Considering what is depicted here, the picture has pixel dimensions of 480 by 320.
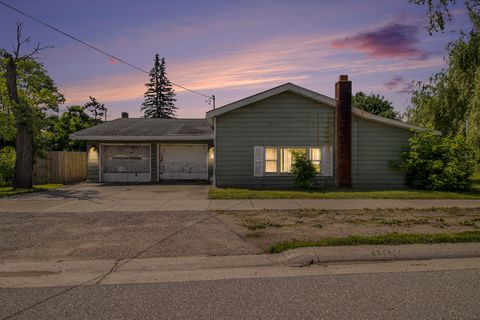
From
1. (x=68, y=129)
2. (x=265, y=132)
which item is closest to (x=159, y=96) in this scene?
(x=68, y=129)

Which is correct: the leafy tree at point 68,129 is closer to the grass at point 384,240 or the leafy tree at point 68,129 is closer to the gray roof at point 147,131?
the gray roof at point 147,131

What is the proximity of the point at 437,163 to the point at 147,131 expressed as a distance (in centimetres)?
1527

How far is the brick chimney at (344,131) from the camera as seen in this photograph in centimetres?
1550

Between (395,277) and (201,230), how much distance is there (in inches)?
165

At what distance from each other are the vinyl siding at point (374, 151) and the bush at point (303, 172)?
244cm

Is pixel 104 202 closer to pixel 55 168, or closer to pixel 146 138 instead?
pixel 146 138

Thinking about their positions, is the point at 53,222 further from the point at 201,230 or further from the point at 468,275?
the point at 468,275

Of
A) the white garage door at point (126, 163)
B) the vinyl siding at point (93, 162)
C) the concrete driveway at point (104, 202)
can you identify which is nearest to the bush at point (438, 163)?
the concrete driveway at point (104, 202)

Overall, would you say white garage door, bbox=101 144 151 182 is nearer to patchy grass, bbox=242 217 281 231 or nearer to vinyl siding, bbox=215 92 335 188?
vinyl siding, bbox=215 92 335 188

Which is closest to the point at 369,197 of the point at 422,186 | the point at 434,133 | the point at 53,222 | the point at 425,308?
the point at 422,186

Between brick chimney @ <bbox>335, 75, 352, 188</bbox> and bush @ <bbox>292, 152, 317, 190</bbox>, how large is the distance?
1.53 meters

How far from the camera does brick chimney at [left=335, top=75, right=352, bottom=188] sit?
15.5m

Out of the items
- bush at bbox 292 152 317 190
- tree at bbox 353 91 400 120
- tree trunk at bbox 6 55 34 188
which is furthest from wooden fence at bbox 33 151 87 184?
tree at bbox 353 91 400 120

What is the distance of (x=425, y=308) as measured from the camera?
3.80 m
